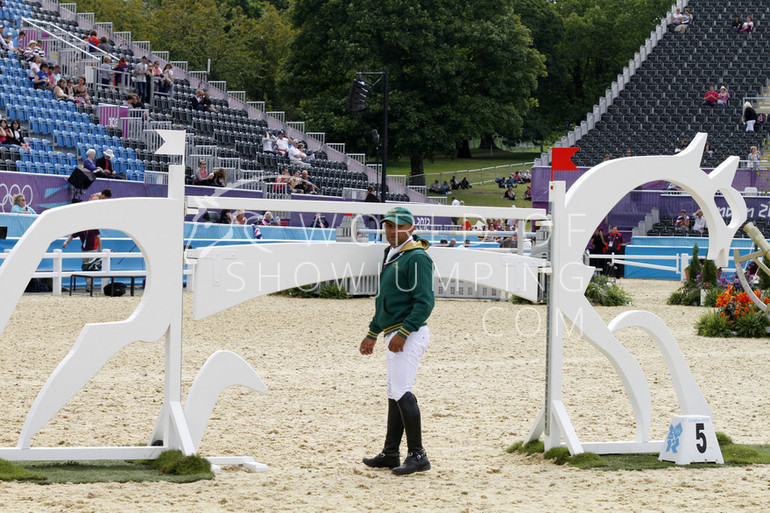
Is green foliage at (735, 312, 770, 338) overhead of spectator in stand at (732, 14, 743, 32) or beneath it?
Answer: beneath

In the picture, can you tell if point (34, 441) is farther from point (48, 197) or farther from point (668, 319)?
point (48, 197)

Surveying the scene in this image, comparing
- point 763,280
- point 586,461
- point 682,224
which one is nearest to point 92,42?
point 682,224

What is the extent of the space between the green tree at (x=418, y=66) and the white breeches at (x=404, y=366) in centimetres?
4105

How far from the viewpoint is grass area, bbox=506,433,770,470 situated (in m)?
7.21

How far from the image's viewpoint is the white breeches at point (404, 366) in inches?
271

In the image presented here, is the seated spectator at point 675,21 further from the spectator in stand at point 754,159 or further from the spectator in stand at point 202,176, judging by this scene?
the spectator in stand at point 202,176

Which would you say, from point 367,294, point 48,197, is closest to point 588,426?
point 367,294

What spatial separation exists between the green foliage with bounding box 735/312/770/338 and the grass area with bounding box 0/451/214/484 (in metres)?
11.4

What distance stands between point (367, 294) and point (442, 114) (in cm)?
2909

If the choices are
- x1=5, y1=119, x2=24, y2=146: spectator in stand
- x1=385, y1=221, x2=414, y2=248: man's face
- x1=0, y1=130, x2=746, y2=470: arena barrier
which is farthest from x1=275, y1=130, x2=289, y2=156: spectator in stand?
x1=385, y1=221, x2=414, y2=248: man's face

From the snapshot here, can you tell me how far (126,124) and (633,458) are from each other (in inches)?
866

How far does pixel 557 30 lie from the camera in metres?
71.2

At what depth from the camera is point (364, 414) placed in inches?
359

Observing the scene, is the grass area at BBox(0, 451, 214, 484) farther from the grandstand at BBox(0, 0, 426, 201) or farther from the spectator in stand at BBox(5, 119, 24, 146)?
the spectator in stand at BBox(5, 119, 24, 146)
